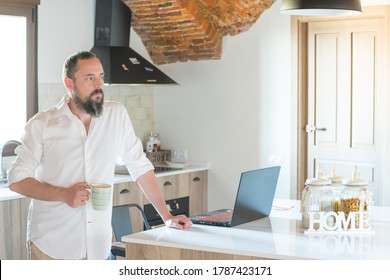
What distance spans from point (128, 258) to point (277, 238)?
2.21 ft

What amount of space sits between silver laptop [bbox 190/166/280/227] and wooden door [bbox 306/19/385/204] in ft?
7.48

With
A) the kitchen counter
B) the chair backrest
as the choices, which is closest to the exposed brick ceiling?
the kitchen counter

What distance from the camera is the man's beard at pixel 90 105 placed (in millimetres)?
3335

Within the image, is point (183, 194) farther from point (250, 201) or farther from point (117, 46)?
Answer: point (250, 201)

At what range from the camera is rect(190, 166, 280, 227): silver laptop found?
353cm

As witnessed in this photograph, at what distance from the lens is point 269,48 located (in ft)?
20.5

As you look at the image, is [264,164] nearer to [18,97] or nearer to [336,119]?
[336,119]

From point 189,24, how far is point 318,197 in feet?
9.99

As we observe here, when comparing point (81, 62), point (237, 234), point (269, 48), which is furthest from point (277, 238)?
point (269, 48)

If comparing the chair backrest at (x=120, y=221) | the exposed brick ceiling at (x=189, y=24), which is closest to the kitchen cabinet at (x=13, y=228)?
the chair backrest at (x=120, y=221)

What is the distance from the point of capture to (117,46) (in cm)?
618

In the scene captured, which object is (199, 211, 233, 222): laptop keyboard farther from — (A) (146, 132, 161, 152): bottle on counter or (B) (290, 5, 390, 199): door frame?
(A) (146, 132, 161, 152): bottle on counter

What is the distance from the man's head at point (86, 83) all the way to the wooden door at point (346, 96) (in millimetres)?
3026

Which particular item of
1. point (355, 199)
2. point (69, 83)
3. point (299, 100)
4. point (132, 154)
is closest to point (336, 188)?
point (355, 199)
